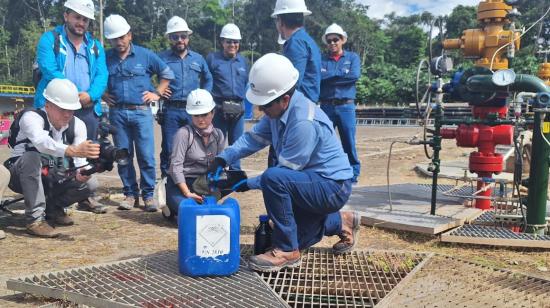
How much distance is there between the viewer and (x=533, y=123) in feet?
14.1

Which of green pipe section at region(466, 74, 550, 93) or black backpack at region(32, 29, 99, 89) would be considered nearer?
green pipe section at region(466, 74, 550, 93)

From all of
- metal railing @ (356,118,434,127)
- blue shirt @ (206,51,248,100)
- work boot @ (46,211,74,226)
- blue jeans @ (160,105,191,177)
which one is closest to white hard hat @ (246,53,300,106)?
work boot @ (46,211,74,226)

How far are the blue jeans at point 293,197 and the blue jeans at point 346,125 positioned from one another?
111 inches

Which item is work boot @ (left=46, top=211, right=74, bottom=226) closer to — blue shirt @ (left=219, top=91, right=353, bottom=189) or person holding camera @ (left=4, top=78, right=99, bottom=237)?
person holding camera @ (left=4, top=78, right=99, bottom=237)

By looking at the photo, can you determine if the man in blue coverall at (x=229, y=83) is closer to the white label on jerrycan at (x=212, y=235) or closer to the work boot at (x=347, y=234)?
the work boot at (x=347, y=234)

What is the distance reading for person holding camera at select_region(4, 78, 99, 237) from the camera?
4.22m

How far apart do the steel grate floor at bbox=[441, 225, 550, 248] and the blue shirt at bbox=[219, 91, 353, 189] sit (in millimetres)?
1231

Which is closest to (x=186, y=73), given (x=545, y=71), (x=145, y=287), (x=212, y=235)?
(x=212, y=235)

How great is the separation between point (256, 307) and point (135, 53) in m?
3.63

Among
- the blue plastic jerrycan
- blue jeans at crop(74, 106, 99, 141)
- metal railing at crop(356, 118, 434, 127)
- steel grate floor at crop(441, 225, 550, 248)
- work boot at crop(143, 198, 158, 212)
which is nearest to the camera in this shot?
the blue plastic jerrycan

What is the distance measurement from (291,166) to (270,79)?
0.52 metres

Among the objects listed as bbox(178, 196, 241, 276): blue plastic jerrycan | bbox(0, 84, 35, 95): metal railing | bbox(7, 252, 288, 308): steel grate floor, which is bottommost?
bbox(7, 252, 288, 308): steel grate floor

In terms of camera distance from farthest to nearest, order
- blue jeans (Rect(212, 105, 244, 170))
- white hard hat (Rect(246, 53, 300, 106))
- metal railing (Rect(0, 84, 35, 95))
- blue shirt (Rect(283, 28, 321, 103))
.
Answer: metal railing (Rect(0, 84, 35, 95)), blue jeans (Rect(212, 105, 244, 170)), blue shirt (Rect(283, 28, 321, 103)), white hard hat (Rect(246, 53, 300, 106))

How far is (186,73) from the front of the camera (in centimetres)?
604
